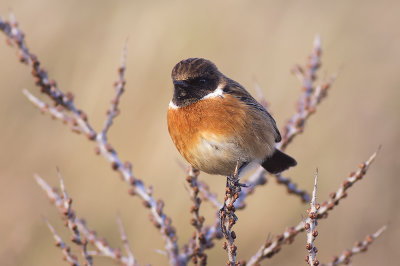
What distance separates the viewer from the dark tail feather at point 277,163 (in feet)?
13.6

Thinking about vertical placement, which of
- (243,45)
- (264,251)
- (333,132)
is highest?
(243,45)

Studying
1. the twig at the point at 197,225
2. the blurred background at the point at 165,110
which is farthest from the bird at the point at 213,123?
the blurred background at the point at 165,110

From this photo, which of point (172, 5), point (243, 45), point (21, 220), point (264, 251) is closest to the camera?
point (264, 251)

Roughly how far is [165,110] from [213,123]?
270cm

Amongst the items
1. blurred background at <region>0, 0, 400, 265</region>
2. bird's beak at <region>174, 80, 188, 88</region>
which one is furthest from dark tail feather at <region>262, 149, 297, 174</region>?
blurred background at <region>0, 0, 400, 265</region>

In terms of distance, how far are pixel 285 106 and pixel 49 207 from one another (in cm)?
285

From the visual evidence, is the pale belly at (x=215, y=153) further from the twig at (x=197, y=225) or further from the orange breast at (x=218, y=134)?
the twig at (x=197, y=225)

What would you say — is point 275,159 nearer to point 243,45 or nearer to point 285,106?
point 285,106

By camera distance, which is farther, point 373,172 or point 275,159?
point 373,172

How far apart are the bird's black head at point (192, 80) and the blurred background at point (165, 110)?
2.11 meters

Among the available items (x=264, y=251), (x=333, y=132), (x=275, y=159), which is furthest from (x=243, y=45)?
(x=264, y=251)

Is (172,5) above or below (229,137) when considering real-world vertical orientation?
above

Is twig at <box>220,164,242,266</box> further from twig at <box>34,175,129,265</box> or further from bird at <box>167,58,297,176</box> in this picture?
twig at <box>34,175,129,265</box>

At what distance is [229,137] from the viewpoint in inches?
145
